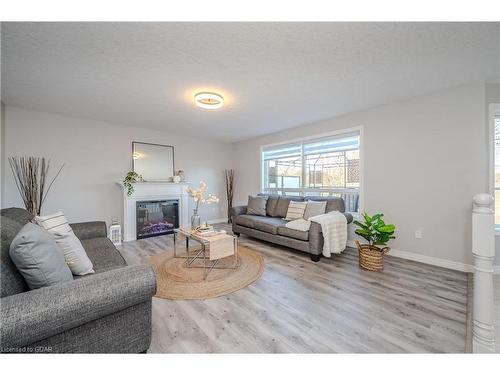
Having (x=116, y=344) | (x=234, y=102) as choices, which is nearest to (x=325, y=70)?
(x=234, y=102)

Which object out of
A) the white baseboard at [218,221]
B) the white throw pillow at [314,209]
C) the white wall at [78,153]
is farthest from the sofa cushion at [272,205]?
the white wall at [78,153]

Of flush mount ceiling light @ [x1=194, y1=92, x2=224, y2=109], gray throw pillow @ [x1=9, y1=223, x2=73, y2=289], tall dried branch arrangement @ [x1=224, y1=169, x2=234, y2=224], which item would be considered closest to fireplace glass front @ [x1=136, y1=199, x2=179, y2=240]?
tall dried branch arrangement @ [x1=224, y1=169, x2=234, y2=224]

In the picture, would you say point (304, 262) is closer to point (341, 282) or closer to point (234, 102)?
point (341, 282)

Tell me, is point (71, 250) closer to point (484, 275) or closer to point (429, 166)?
point (484, 275)

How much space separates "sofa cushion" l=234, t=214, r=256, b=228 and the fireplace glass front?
1327 mm

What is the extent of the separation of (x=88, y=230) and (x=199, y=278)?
1.43 metres

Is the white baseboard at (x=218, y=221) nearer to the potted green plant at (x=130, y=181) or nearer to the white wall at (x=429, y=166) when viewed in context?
the potted green plant at (x=130, y=181)

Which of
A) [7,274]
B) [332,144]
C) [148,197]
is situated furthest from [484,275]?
[148,197]

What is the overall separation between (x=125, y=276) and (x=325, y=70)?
2.53m

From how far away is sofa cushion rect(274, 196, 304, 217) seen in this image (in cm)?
389

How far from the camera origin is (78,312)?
93 centimetres

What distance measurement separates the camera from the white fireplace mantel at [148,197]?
155 inches

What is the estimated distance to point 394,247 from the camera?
3.03 metres

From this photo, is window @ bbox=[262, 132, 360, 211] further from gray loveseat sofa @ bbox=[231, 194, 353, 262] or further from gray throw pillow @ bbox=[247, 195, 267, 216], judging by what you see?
gray throw pillow @ bbox=[247, 195, 267, 216]
